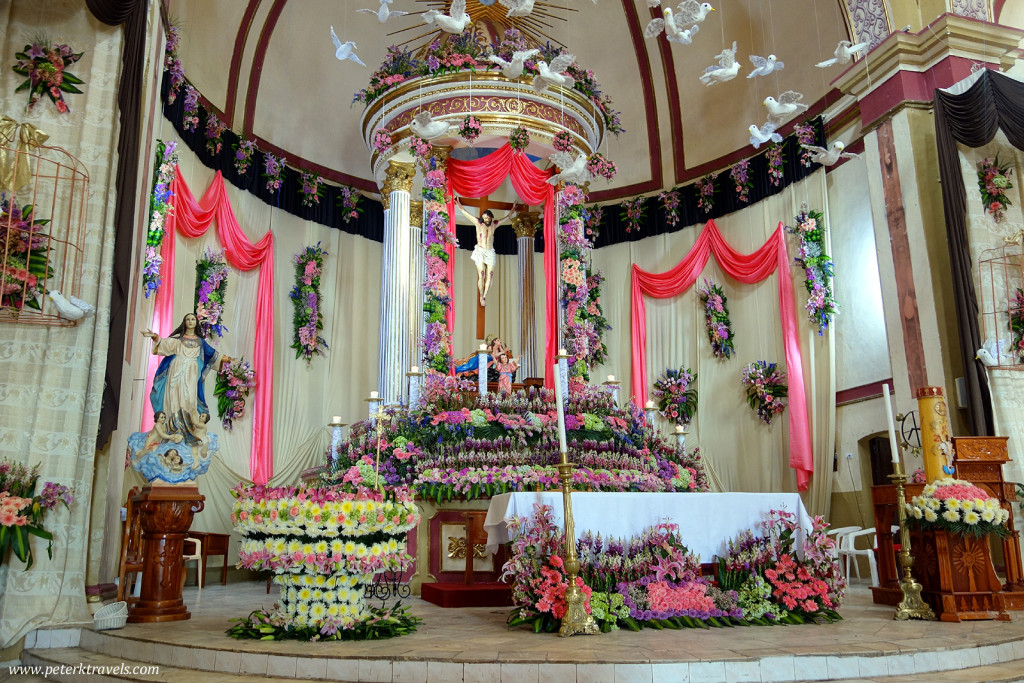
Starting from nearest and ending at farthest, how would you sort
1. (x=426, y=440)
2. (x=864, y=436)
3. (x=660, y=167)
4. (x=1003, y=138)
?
(x=426, y=440)
(x=1003, y=138)
(x=864, y=436)
(x=660, y=167)

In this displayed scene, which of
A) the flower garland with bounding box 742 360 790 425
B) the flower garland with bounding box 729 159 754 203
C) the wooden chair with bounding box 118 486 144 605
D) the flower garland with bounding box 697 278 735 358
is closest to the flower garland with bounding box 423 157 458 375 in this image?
the wooden chair with bounding box 118 486 144 605

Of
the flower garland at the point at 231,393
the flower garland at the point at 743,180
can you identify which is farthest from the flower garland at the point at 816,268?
the flower garland at the point at 231,393

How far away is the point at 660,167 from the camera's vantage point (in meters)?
14.6

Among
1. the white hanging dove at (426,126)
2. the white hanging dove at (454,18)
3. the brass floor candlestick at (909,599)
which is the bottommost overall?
the brass floor candlestick at (909,599)

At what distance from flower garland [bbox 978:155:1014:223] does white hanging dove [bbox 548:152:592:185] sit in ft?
15.7

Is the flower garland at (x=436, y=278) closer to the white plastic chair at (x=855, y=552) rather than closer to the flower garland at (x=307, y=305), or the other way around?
the flower garland at (x=307, y=305)

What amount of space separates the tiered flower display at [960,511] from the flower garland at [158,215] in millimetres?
8015

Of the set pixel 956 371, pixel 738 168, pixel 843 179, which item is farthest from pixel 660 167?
pixel 956 371

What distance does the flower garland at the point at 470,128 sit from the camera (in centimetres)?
1070

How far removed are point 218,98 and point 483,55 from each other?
406cm

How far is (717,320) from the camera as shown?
43.0 ft

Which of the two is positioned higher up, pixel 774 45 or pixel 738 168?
pixel 774 45

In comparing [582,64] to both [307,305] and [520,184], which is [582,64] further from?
[307,305]

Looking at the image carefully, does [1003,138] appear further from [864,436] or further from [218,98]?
[218,98]
